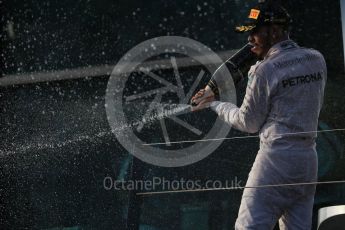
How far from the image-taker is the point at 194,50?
2203mm

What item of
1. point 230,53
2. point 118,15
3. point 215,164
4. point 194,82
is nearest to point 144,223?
point 215,164

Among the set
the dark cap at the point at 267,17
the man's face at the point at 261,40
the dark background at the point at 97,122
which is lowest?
the dark background at the point at 97,122

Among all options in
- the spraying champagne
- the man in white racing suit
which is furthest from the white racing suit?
the spraying champagne

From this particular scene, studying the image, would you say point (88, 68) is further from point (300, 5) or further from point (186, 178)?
point (300, 5)

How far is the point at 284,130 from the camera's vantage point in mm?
1566

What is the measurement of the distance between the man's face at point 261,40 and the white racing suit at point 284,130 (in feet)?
0.10

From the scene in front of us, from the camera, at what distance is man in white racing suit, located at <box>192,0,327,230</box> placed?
5.14 feet

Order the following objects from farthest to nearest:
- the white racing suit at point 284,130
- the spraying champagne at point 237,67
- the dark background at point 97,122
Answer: the dark background at point 97,122
the spraying champagne at point 237,67
the white racing suit at point 284,130

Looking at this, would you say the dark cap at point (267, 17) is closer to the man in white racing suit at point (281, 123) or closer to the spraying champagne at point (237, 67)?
the man in white racing suit at point (281, 123)

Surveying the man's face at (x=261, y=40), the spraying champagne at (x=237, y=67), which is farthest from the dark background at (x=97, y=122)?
the man's face at (x=261, y=40)

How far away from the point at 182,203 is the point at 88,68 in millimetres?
742

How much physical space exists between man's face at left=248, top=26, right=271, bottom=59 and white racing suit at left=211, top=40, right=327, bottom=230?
0.10 feet

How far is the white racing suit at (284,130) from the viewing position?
1.56 metres

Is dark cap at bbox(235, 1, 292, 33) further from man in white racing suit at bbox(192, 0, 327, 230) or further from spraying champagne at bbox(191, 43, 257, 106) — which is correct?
spraying champagne at bbox(191, 43, 257, 106)
